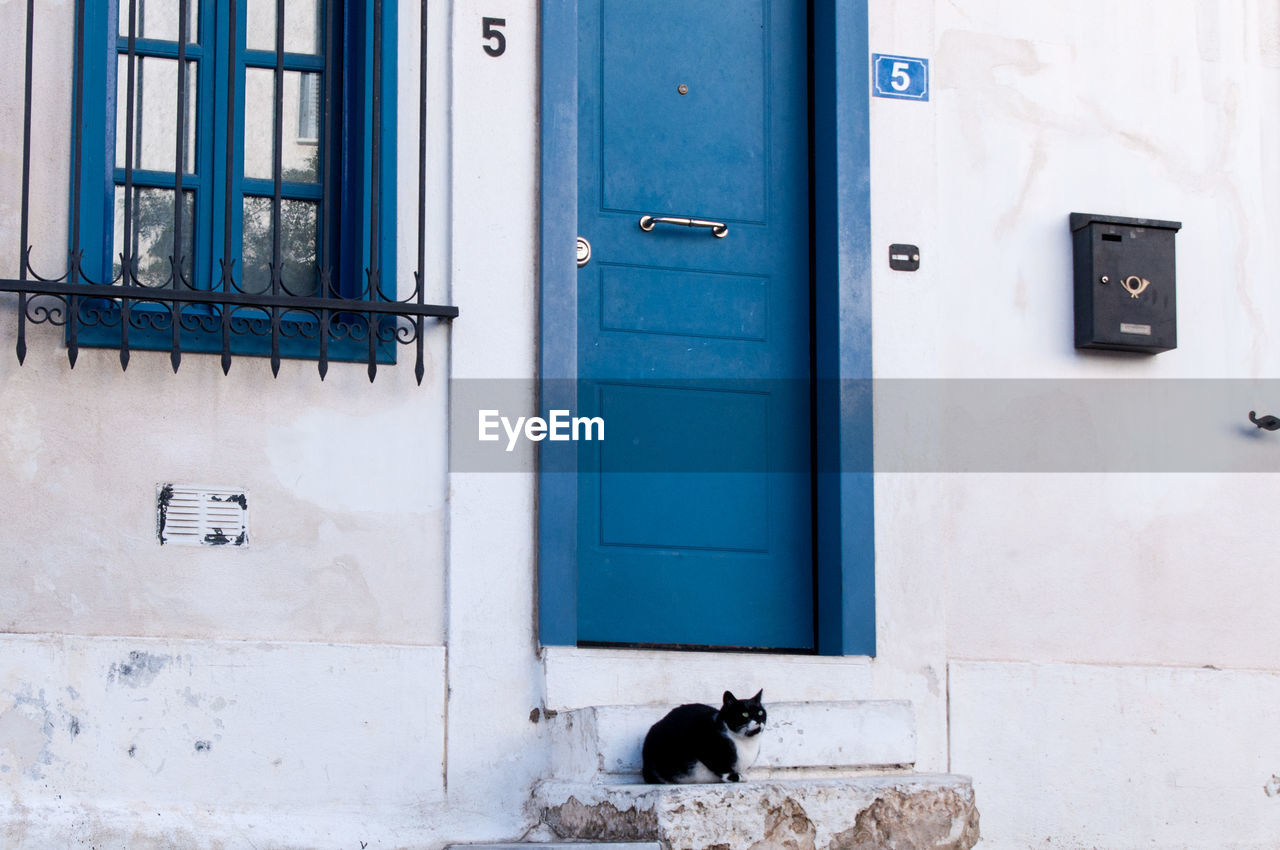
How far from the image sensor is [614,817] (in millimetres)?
4102

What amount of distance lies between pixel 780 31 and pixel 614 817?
2695 mm

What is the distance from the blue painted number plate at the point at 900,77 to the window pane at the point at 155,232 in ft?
7.27

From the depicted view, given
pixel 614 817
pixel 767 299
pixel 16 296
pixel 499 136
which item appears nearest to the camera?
pixel 614 817

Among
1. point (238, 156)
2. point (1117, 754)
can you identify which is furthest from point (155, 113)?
point (1117, 754)

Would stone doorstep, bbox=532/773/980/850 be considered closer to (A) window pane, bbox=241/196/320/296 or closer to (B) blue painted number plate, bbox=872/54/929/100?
(A) window pane, bbox=241/196/320/296

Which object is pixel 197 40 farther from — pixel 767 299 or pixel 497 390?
pixel 767 299

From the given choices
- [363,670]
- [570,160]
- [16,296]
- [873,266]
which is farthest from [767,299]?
[16,296]

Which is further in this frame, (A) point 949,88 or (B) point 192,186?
(A) point 949,88

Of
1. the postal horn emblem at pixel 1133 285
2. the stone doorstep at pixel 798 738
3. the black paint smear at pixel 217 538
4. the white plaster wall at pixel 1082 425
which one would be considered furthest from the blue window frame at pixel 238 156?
the postal horn emblem at pixel 1133 285

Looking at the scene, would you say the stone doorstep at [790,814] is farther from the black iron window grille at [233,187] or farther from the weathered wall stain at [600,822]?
the black iron window grille at [233,187]

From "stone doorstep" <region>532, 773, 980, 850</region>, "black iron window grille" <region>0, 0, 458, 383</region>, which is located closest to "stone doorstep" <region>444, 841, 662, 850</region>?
"stone doorstep" <region>532, 773, 980, 850</region>

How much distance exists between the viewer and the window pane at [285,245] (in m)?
4.77

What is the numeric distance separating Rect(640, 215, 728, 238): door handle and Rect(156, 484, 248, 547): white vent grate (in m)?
1.53

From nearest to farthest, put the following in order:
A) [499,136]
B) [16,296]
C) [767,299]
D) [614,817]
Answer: [614,817]
[16,296]
[499,136]
[767,299]
